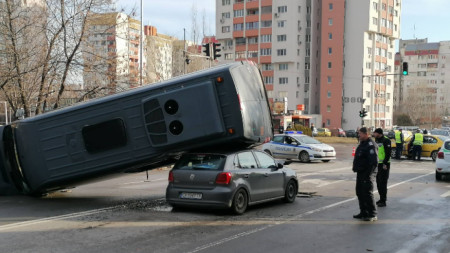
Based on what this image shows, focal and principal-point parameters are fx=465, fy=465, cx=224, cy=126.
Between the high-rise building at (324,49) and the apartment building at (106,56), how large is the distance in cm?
6707

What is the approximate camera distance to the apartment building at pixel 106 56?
67.1ft

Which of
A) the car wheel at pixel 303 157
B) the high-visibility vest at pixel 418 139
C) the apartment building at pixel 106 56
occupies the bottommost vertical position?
the car wheel at pixel 303 157

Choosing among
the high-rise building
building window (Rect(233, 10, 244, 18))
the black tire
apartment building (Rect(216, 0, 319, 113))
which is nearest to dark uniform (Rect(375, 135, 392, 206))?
the black tire

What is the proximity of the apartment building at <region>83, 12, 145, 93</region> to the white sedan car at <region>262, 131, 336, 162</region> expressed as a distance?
8.14m

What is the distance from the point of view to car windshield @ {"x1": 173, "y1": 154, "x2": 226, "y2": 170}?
31.8 feet

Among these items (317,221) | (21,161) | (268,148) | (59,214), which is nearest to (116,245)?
(59,214)

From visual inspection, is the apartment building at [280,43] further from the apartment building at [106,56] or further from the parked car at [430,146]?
the apartment building at [106,56]

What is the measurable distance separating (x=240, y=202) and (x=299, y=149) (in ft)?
48.7

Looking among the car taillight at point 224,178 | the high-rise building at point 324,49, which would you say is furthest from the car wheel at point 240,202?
the high-rise building at point 324,49

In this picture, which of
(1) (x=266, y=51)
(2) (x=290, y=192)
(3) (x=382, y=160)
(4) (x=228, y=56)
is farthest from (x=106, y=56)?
(4) (x=228, y=56)

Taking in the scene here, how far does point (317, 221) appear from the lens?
362 inches

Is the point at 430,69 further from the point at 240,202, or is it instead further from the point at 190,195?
the point at 190,195

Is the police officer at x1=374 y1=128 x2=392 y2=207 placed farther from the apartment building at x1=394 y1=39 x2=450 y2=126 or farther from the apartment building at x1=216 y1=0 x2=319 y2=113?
the apartment building at x1=394 y1=39 x2=450 y2=126

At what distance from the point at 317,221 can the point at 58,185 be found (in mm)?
6014
